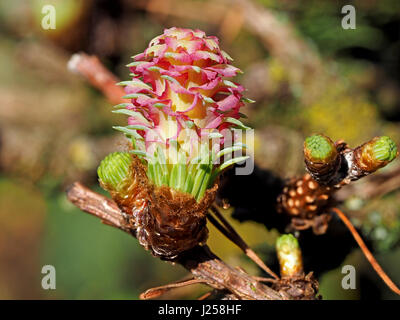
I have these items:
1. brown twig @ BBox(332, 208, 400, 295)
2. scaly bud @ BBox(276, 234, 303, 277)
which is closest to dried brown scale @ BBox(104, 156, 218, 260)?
scaly bud @ BBox(276, 234, 303, 277)

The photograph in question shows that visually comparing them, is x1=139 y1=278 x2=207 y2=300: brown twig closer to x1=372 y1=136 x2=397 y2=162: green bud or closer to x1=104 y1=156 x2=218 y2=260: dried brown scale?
x1=104 y1=156 x2=218 y2=260: dried brown scale

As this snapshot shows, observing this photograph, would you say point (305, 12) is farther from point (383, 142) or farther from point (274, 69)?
point (383, 142)

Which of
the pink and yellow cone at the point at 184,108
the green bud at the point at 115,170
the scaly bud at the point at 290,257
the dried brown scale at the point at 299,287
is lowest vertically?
the dried brown scale at the point at 299,287

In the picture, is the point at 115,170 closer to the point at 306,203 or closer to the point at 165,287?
the point at 165,287

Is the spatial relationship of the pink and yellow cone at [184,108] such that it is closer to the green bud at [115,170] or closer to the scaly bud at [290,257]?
the green bud at [115,170]

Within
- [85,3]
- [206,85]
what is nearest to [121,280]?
[206,85]

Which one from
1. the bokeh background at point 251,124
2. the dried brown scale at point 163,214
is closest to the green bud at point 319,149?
the dried brown scale at point 163,214
